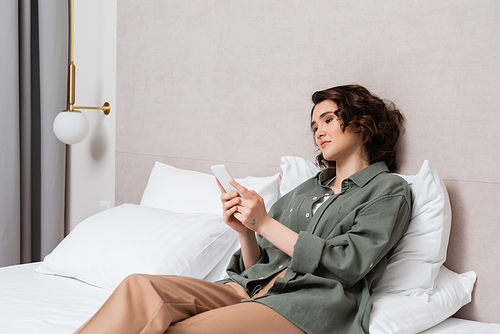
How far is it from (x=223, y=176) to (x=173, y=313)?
365 mm

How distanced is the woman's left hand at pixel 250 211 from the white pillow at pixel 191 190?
379mm

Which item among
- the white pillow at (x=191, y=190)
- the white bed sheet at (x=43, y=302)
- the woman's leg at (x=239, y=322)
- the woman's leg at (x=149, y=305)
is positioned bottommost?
the white bed sheet at (x=43, y=302)

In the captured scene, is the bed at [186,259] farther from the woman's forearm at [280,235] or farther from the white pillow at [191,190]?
the woman's forearm at [280,235]

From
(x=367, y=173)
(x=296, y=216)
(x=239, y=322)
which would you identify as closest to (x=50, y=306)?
(x=239, y=322)

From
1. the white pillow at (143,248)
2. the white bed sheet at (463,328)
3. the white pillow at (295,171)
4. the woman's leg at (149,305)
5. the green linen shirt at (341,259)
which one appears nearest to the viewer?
the woman's leg at (149,305)

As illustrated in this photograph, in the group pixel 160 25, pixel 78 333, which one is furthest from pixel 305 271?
pixel 160 25

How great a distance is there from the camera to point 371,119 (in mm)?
1309

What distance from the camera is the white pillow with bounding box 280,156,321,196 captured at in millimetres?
1512

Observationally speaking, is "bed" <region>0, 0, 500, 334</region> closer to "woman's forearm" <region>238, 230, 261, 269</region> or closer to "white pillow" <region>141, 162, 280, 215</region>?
"white pillow" <region>141, 162, 280, 215</region>

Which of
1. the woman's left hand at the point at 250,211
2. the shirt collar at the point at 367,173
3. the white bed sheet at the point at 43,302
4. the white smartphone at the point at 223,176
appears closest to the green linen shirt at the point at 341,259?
the shirt collar at the point at 367,173

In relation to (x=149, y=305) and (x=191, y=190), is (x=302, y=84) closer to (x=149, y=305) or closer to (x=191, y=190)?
(x=191, y=190)

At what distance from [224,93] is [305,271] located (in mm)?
1027

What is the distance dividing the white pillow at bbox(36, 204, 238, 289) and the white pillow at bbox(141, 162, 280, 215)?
0.40ft

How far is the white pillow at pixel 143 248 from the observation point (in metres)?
1.37
